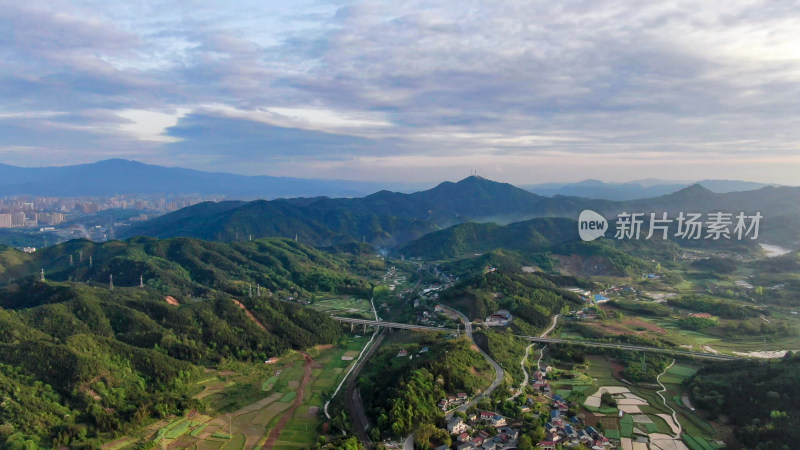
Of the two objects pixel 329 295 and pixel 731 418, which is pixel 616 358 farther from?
pixel 329 295

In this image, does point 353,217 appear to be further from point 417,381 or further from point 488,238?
point 417,381

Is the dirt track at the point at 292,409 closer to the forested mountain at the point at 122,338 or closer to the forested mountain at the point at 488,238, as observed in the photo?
the forested mountain at the point at 122,338

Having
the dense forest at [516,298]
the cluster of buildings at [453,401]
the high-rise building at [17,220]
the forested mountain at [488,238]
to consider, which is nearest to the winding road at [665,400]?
the cluster of buildings at [453,401]

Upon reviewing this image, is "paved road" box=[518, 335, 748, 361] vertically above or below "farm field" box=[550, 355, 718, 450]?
above

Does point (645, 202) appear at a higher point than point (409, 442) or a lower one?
higher

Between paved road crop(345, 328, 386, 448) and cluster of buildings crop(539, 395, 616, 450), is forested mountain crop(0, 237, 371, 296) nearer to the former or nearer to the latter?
paved road crop(345, 328, 386, 448)

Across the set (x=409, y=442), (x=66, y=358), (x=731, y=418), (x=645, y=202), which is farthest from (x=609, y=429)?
(x=645, y=202)

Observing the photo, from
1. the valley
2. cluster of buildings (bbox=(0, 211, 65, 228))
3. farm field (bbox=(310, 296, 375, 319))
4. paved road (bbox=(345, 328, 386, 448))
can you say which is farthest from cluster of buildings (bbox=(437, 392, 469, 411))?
cluster of buildings (bbox=(0, 211, 65, 228))
